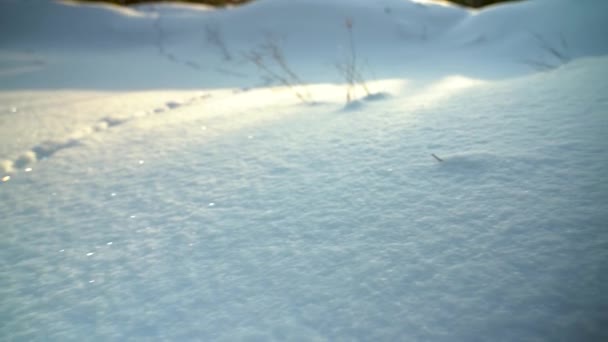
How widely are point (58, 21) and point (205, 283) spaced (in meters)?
5.60

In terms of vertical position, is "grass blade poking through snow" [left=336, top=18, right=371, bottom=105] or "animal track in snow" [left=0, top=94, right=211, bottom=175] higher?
"grass blade poking through snow" [left=336, top=18, right=371, bottom=105]

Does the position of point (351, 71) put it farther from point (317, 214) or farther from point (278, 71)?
point (317, 214)

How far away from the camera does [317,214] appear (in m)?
0.99

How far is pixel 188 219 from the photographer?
→ 107cm

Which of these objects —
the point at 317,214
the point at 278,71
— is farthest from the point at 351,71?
the point at 317,214

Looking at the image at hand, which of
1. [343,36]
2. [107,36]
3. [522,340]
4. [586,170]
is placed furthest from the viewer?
[107,36]

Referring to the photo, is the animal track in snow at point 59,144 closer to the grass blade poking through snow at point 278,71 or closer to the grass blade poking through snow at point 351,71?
the grass blade poking through snow at point 278,71

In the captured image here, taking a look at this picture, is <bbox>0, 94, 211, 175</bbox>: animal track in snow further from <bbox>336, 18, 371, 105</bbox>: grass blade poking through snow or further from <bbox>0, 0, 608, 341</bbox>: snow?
<bbox>336, 18, 371, 105</bbox>: grass blade poking through snow

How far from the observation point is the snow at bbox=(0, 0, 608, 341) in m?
0.68

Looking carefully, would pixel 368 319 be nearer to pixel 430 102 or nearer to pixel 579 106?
pixel 579 106

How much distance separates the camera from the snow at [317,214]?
0.68 meters

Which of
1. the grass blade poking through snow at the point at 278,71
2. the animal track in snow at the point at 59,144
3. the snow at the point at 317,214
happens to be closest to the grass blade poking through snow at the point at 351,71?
the snow at the point at 317,214

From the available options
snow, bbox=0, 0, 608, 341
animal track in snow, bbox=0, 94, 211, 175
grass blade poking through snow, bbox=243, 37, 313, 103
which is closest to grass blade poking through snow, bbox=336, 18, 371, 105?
snow, bbox=0, 0, 608, 341

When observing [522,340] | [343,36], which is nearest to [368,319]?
[522,340]
